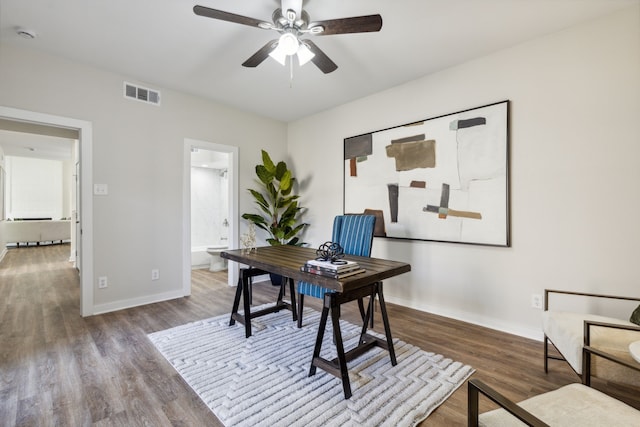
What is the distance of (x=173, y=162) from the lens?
12.4ft

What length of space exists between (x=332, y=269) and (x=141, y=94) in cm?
328

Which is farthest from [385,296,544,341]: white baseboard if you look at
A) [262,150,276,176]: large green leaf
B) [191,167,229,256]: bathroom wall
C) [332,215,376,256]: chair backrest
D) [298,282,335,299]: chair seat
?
[191,167,229,256]: bathroom wall

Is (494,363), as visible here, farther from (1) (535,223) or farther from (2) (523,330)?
(1) (535,223)

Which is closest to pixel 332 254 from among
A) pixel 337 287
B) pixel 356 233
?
pixel 337 287

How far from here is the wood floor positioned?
1.66 metres

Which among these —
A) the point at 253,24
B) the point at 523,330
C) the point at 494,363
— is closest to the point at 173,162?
the point at 253,24

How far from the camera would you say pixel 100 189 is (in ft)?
10.6

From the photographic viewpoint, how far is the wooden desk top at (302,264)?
5.70 feet

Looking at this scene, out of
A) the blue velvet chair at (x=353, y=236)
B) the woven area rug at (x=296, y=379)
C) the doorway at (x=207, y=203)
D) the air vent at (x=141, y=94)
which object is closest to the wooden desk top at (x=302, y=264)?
the blue velvet chair at (x=353, y=236)

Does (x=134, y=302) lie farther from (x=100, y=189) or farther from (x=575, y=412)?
(x=575, y=412)

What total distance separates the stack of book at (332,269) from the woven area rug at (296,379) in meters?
0.74

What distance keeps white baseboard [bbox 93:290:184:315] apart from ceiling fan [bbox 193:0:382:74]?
9.73 ft

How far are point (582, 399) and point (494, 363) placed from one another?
1.18 metres

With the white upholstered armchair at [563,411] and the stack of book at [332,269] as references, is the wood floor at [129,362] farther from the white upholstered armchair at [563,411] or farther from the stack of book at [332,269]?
the stack of book at [332,269]
